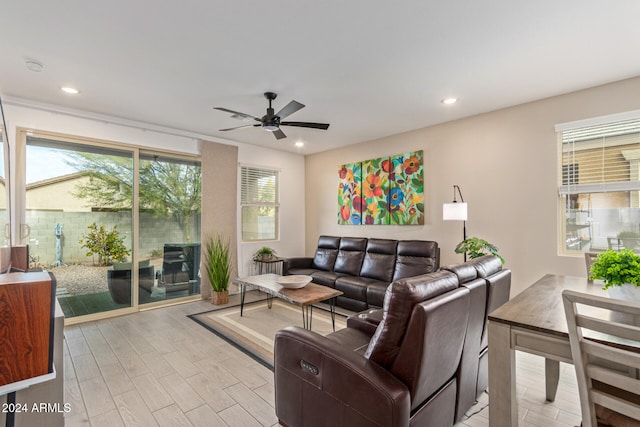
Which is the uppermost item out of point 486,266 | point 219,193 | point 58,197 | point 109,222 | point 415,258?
point 219,193

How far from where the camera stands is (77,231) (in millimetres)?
3727

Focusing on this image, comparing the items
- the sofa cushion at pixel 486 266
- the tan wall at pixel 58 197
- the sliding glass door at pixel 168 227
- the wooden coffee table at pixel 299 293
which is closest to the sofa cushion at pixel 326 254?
the wooden coffee table at pixel 299 293

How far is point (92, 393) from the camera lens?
2209mm

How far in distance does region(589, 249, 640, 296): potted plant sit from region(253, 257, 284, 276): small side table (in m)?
4.21

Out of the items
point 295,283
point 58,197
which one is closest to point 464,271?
point 295,283

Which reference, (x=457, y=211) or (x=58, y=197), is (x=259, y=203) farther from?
(x=457, y=211)

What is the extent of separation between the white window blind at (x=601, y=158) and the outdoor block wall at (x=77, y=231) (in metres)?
5.12

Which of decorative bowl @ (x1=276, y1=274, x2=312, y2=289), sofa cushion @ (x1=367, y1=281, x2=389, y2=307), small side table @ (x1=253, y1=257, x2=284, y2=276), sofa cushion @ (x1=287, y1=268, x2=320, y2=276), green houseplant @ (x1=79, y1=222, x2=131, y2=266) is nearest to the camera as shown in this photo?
decorative bowl @ (x1=276, y1=274, x2=312, y2=289)

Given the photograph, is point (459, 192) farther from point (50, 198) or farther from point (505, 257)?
point (50, 198)

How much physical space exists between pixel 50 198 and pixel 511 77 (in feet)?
17.0

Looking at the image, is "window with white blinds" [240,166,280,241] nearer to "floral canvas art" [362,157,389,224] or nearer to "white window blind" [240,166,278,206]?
"white window blind" [240,166,278,206]

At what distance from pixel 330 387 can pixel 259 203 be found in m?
4.31

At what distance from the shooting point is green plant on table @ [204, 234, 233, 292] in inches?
175

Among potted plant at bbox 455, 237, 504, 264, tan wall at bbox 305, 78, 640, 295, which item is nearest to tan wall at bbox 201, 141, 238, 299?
tan wall at bbox 305, 78, 640, 295
